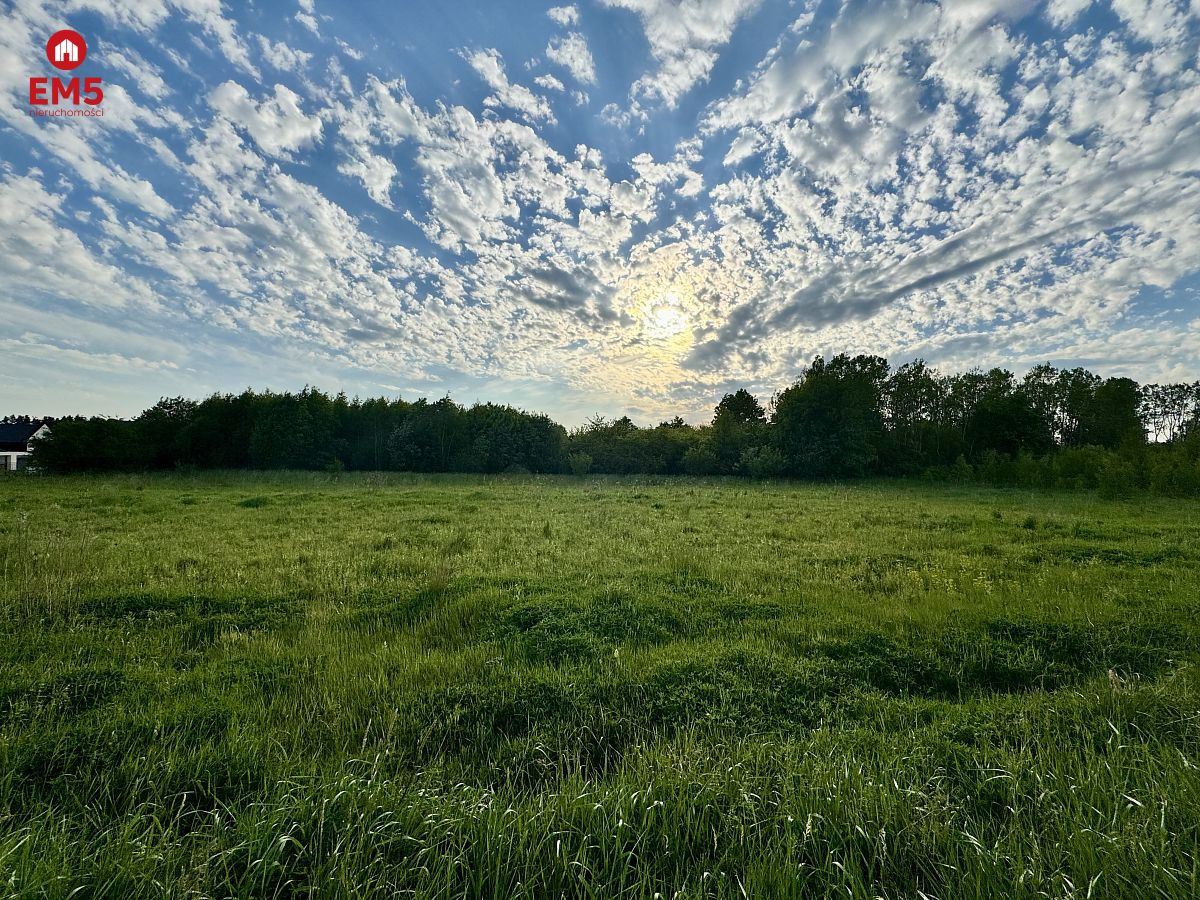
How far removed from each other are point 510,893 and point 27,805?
10.3ft

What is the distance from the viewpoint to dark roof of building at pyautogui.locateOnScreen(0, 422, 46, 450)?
66.2 metres

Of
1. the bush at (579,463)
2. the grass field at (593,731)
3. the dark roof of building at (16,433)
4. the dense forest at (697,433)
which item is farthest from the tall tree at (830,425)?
the dark roof of building at (16,433)

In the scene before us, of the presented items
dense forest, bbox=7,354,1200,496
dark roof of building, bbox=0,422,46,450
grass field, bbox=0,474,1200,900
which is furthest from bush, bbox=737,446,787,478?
A: dark roof of building, bbox=0,422,46,450

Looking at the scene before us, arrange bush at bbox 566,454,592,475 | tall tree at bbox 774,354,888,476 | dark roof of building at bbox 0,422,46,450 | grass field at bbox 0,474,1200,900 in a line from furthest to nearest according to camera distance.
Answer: dark roof of building at bbox 0,422,46,450
bush at bbox 566,454,592,475
tall tree at bbox 774,354,888,476
grass field at bbox 0,474,1200,900

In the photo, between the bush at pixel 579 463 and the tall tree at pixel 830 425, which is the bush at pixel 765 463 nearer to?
the tall tree at pixel 830 425

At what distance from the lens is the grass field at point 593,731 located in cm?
245

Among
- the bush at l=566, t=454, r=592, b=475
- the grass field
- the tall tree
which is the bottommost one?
the grass field

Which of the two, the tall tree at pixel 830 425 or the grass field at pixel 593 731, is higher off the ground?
the tall tree at pixel 830 425

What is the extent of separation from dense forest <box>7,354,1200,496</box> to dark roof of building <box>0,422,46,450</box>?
31.2m

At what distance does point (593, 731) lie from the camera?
13.3 feet

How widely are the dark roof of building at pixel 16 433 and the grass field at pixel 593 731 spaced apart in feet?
305

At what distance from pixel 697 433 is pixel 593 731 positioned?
64577 millimetres

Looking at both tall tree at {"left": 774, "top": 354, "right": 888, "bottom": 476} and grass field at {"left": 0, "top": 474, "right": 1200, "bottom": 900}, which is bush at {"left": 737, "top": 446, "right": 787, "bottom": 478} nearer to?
tall tree at {"left": 774, "top": 354, "right": 888, "bottom": 476}

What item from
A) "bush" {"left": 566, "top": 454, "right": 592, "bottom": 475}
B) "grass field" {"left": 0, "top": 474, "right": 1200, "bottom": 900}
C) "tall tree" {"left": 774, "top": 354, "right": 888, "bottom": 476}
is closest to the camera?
"grass field" {"left": 0, "top": 474, "right": 1200, "bottom": 900}
